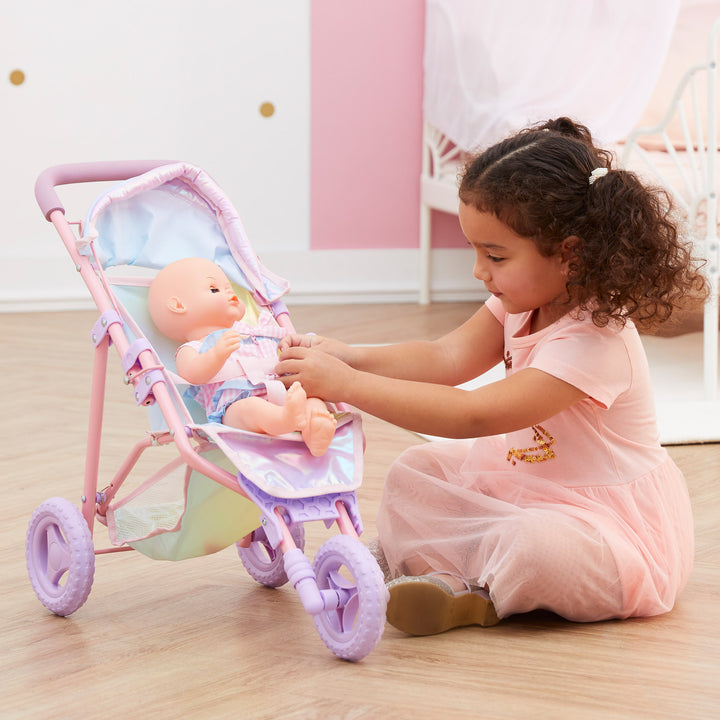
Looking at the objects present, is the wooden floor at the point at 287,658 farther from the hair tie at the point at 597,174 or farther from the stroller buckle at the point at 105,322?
the hair tie at the point at 597,174

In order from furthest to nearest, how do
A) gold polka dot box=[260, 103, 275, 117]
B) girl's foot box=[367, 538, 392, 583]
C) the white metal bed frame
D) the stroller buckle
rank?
1. gold polka dot box=[260, 103, 275, 117]
2. the white metal bed frame
3. girl's foot box=[367, 538, 392, 583]
4. the stroller buckle

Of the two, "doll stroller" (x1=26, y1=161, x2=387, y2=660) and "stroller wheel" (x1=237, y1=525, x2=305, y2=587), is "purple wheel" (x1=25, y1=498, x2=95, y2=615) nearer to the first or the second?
"doll stroller" (x1=26, y1=161, x2=387, y2=660)

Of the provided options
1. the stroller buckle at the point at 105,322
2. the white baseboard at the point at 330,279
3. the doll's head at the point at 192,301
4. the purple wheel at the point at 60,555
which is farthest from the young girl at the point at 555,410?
the white baseboard at the point at 330,279

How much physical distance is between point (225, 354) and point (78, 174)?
1.23 feet

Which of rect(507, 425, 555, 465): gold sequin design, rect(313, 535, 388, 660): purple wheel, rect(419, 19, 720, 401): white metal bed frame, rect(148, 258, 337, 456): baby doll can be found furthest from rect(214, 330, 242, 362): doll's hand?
rect(419, 19, 720, 401): white metal bed frame

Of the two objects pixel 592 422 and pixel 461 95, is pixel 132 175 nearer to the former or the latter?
pixel 592 422

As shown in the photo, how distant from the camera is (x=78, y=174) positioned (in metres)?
1.44

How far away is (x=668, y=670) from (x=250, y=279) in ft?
2.35

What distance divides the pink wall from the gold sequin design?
254cm

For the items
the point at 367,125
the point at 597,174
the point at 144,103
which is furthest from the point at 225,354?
the point at 367,125

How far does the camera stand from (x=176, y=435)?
1196 mm

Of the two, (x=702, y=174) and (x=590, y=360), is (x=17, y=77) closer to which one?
(x=702, y=174)

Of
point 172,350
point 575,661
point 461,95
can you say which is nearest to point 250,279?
point 172,350

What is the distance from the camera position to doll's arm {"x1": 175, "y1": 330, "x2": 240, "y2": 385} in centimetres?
A: 124
